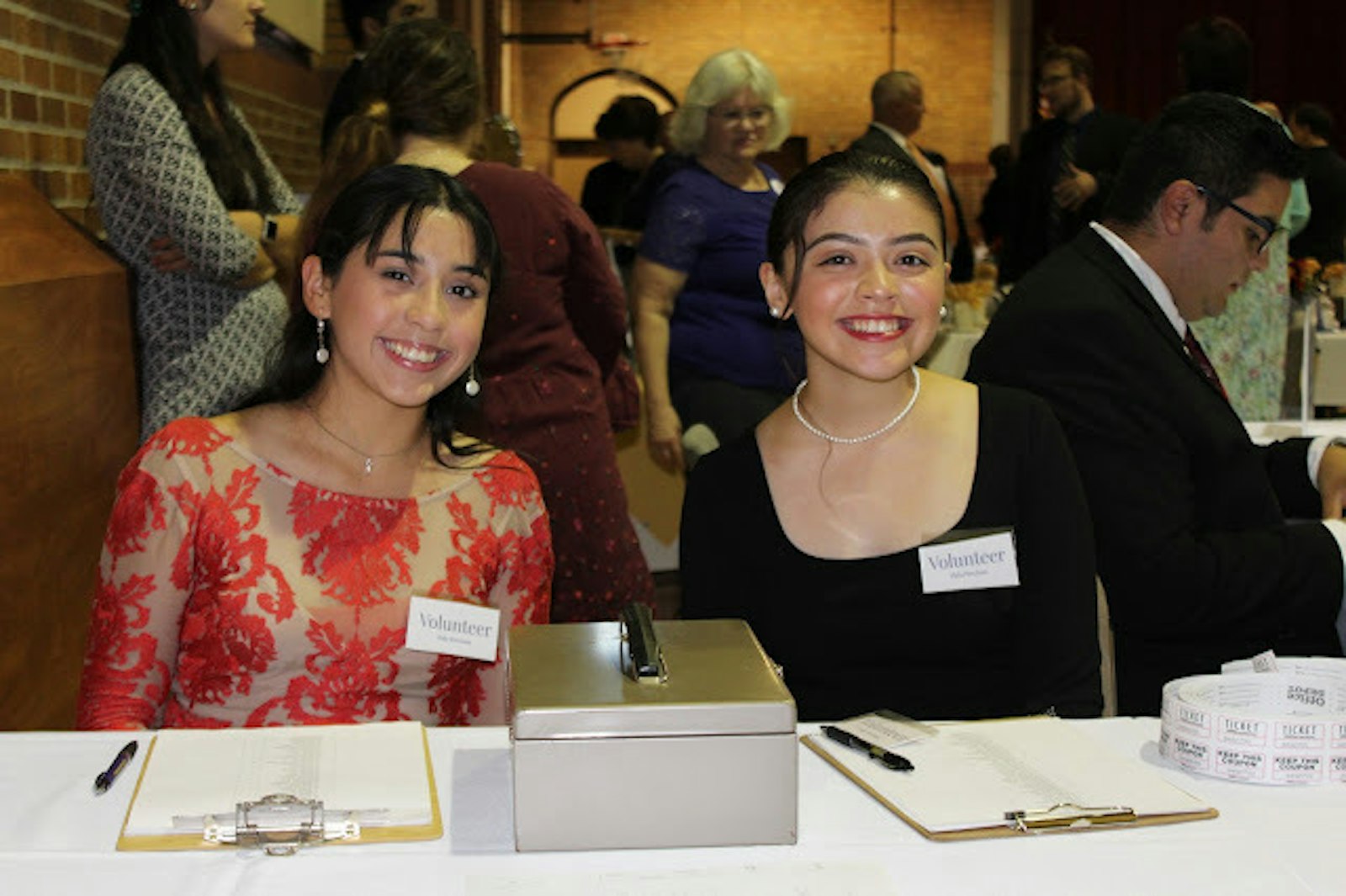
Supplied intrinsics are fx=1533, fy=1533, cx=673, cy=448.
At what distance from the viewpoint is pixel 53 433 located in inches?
102

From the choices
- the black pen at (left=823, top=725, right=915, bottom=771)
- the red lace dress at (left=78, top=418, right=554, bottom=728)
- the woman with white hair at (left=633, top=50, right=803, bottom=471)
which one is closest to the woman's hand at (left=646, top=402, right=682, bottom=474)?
the woman with white hair at (left=633, top=50, right=803, bottom=471)

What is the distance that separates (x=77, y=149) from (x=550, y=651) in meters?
2.31

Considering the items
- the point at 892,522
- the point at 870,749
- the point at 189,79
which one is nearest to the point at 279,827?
the point at 870,749

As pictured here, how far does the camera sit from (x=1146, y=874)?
3.91 ft

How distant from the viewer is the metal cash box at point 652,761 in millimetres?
1190

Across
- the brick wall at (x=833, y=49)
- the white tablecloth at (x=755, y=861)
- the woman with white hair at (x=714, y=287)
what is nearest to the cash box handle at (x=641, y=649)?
the white tablecloth at (x=755, y=861)

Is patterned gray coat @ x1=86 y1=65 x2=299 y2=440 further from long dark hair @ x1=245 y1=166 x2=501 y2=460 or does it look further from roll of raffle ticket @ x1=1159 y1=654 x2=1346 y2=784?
roll of raffle ticket @ x1=1159 y1=654 x2=1346 y2=784

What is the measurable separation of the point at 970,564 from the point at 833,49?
41.8 feet

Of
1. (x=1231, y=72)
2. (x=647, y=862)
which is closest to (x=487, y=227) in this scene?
(x=647, y=862)

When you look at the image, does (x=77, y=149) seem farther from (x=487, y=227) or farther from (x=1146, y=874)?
(x=1146, y=874)

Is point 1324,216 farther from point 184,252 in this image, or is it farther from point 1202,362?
point 184,252

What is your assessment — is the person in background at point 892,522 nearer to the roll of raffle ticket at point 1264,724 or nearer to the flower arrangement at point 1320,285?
the roll of raffle ticket at point 1264,724

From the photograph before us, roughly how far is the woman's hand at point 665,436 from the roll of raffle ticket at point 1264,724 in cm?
249

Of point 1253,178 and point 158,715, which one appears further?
point 1253,178
